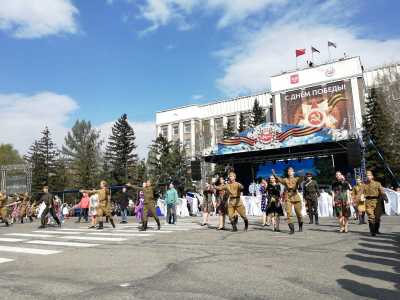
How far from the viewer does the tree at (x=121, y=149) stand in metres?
64.3

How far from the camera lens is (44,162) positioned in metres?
62.7

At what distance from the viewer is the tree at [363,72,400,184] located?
42094 millimetres

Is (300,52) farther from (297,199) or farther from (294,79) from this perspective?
(297,199)

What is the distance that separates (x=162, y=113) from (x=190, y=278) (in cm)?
8670

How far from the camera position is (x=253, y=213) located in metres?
25.0

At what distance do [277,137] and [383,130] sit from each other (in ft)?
67.1

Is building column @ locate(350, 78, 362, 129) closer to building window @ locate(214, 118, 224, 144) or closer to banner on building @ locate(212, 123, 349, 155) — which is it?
building window @ locate(214, 118, 224, 144)

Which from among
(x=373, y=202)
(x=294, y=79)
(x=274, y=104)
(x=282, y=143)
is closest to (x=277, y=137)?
(x=282, y=143)

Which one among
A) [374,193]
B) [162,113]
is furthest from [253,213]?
[162,113]

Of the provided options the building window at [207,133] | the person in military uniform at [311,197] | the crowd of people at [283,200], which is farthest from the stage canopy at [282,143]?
the building window at [207,133]

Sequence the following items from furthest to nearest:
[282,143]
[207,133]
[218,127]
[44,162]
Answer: [218,127] → [207,133] → [44,162] → [282,143]

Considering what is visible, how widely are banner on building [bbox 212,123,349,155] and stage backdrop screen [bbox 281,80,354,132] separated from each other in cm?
3503

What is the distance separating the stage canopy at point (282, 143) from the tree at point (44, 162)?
37277 millimetres

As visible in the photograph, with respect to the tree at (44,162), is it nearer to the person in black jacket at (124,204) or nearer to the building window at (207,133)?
the building window at (207,133)
